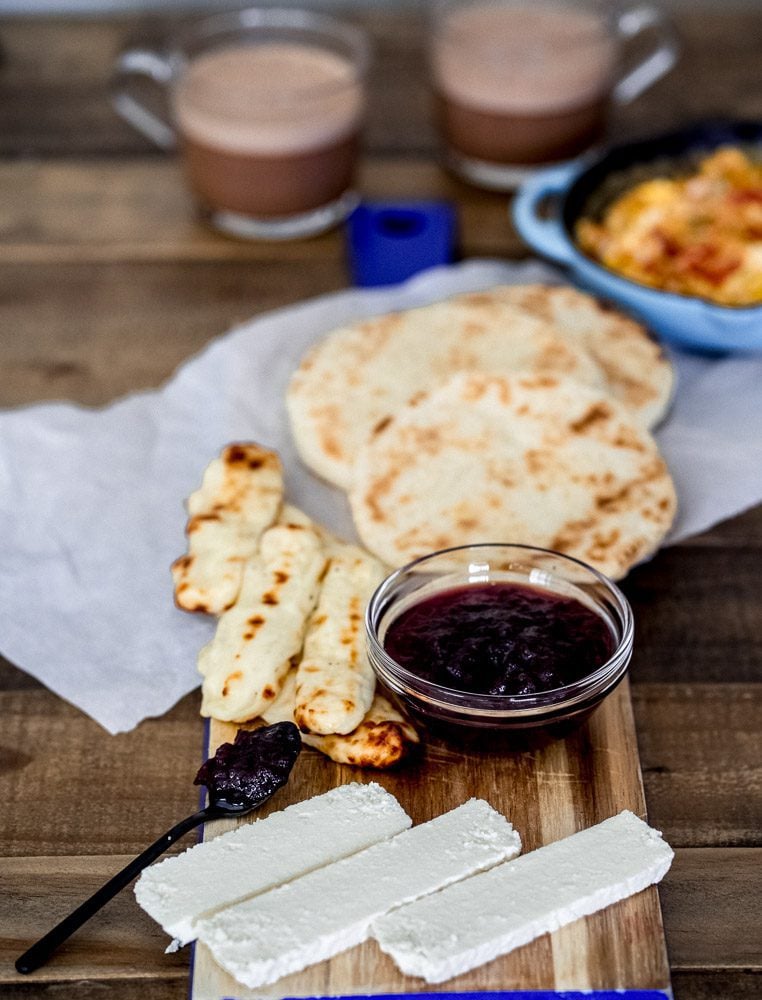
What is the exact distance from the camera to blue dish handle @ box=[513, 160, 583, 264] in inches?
133

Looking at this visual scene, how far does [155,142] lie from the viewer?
4.34 metres

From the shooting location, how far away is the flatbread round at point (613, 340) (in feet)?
9.93

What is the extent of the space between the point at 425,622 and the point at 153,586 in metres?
0.70

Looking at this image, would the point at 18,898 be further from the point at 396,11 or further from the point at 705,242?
the point at 396,11

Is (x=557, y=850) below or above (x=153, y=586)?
above

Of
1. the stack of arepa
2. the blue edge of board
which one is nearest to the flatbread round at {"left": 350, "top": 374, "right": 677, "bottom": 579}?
the stack of arepa

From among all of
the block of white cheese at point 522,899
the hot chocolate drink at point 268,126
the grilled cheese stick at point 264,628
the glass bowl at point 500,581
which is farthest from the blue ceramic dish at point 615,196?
the block of white cheese at point 522,899

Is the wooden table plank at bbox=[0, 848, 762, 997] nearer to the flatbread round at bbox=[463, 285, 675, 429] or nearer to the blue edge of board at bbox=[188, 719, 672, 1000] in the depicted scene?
the blue edge of board at bbox=[188, 719, 672, 1000]

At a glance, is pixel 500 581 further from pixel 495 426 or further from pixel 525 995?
pixel 525 995

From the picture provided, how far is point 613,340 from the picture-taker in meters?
3.17

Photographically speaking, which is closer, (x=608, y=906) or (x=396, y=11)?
(x=608, y=906)

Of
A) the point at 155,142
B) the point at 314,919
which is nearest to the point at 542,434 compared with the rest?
the point at 314,919

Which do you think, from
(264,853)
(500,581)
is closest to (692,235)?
(500,581)

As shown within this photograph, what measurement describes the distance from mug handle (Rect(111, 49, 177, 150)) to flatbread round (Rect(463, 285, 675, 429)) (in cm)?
127
